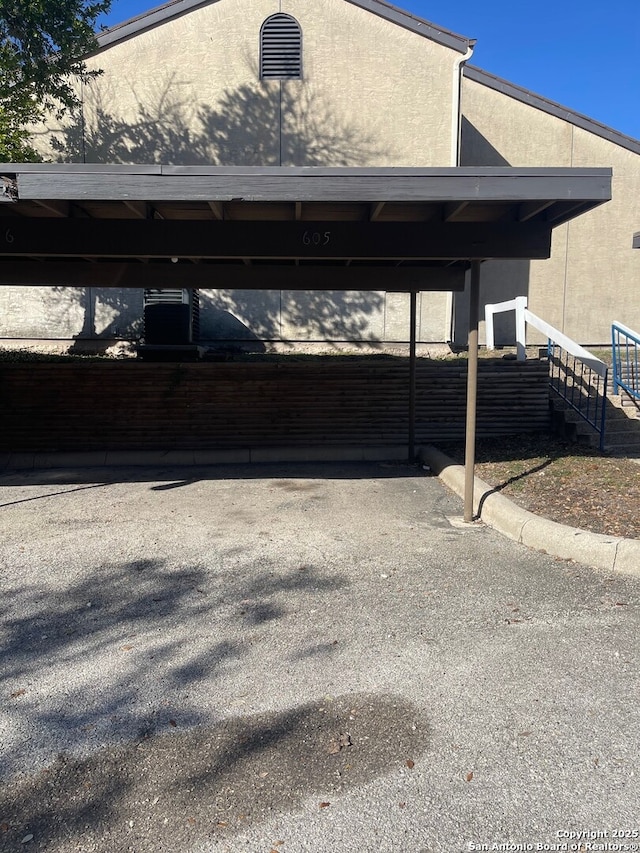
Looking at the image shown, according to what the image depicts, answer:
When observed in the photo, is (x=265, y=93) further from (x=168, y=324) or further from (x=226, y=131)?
(x=168, y=324)

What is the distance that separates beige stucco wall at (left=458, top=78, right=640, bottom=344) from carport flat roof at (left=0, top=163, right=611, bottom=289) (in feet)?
32.9

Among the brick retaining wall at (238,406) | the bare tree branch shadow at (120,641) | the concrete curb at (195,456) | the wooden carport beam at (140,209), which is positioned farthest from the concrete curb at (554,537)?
the wooden carport beam at (140,209)

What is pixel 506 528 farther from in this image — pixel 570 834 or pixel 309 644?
pixel 570 834

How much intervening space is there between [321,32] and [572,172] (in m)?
11.7

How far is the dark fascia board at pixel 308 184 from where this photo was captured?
555cm

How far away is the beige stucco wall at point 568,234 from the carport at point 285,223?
26.5 feet

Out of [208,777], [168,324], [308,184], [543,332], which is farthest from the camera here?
[168,324]

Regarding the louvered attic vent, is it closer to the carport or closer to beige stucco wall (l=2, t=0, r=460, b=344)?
beige stucco wall (l=2, t=0, r=460, b=344)

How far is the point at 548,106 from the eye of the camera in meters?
16.0

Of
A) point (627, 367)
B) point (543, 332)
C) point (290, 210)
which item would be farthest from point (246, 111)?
point (627, 367)

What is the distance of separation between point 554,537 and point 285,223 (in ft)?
13.3

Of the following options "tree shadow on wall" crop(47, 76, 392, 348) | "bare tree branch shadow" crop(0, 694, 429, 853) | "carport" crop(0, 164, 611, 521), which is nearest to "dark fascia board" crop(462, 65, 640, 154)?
"tree shadow on wall" crop(47, 76, 392, 348)

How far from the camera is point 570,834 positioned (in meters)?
2.40

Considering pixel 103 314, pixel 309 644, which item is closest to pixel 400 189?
pixel 309 644
